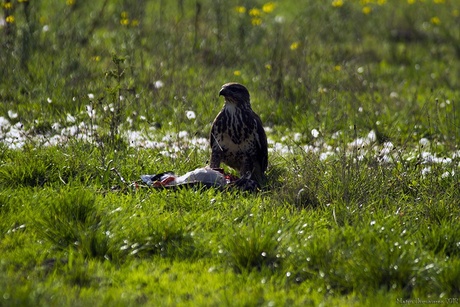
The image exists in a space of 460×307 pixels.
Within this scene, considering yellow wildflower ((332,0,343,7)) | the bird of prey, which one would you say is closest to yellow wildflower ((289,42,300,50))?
yellow wildflower ((332,0,343,7))

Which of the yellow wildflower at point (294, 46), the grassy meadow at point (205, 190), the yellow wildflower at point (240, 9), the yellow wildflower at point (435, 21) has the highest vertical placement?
the yellow wildflower at point (240, 9)

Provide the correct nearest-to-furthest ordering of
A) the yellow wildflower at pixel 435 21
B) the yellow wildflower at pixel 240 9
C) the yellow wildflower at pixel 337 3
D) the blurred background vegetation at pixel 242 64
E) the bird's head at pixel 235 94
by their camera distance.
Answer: the bird's head at pixel 235 94, the blurred background vegetation at pixel 242 64, the yellow wildflower at pixel 240 9, the yellow wildflower at pixel 337 3, the yellow wildflower at pixel 435 21

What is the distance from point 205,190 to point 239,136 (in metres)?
0.91

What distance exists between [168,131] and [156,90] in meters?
1.20

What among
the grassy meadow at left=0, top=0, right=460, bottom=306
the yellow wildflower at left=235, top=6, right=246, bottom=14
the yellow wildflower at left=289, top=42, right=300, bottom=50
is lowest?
the grassy meadow at left=0, top=0, right=460, bottom=306

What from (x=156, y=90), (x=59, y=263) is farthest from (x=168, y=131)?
(x=59, y=263)

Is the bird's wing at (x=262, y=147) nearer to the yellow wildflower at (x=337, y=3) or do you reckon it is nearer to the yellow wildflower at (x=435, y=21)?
the yellow wildflower at (x=337, y=3)

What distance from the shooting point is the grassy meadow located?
16.7 feet

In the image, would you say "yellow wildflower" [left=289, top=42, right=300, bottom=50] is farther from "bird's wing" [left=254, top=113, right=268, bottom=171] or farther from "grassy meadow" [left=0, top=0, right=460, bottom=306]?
"bird's wing" [left=254, top=113, right=268, bottom=171]

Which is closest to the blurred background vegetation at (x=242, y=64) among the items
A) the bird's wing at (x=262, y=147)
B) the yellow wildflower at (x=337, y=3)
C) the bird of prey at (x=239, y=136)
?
the yellow wildflower at (x=337, y=3)

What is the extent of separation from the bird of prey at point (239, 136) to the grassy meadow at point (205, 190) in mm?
267

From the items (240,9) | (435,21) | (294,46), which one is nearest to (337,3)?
(240,9)

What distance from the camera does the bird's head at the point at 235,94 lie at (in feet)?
24.4

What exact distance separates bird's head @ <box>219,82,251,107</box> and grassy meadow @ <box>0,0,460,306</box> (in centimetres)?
63
